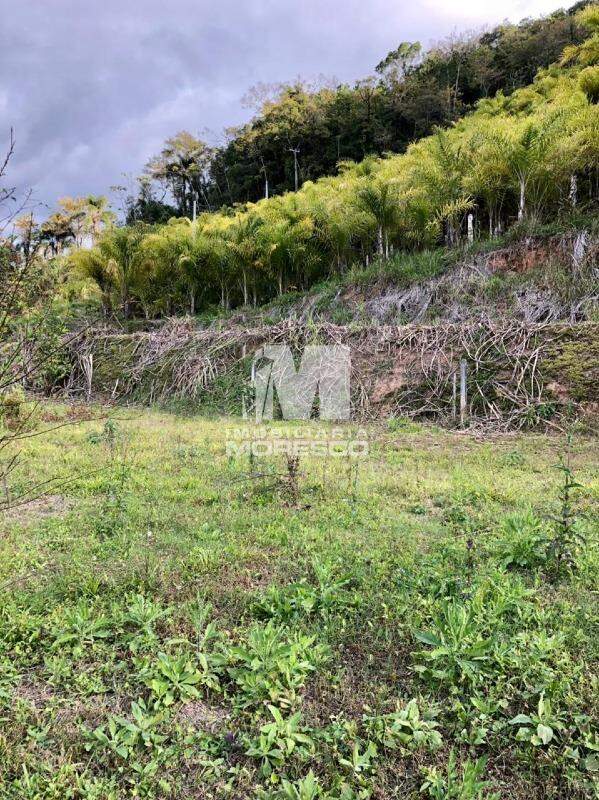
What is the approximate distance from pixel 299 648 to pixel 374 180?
41.2ft

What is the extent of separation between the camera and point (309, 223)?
12.7 m

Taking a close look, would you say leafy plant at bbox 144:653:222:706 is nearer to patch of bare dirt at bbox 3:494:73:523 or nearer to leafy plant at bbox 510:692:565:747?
leafy plant at bbox 510:692:565:747

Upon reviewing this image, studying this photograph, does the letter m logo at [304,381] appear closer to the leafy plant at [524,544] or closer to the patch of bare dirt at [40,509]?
the patch of bare dirt at [40,509]

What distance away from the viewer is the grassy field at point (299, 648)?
1.45m

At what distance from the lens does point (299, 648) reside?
187cm

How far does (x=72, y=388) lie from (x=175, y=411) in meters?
3.59

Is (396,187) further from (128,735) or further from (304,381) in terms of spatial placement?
(128,735)

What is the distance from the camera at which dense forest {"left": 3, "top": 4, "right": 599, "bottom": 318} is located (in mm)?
10211

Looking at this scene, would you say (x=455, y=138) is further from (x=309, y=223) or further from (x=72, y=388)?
(x=72, y=388)

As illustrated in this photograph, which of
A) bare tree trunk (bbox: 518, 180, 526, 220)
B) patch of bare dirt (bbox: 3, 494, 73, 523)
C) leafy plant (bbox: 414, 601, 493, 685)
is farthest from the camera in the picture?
bare tree trunk (bbox: 518, 180, 526, 220)

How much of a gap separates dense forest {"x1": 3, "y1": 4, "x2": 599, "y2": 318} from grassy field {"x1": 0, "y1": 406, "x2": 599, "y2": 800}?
1598mm

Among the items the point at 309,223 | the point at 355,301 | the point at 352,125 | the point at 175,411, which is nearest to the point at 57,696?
the point at 175,411

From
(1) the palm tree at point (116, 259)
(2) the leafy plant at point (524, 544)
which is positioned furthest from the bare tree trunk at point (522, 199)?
(1) the palm tree at point (116, 259)

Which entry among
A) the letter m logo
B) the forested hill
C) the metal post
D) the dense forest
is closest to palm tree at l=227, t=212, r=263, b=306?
the dense forest
